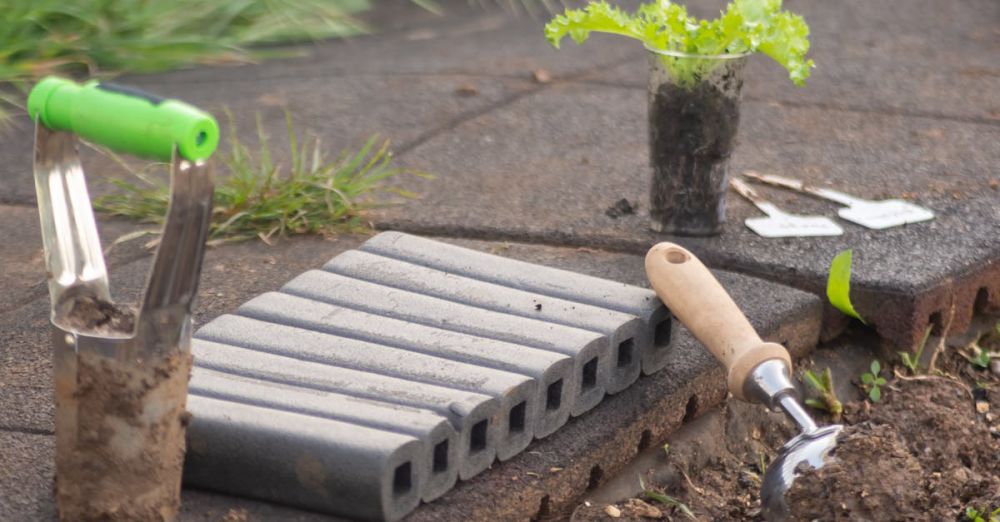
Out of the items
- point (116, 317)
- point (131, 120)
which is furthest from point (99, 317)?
point (131, 120)

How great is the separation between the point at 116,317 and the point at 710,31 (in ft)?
4.03

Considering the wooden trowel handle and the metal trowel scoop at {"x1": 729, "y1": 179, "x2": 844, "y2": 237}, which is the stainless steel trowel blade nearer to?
the metal trowel scoop at {"x1": 729, "y1": 179, "x2": 844, "y2": 237}

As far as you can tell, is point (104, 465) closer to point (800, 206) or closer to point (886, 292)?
point (886, 292)

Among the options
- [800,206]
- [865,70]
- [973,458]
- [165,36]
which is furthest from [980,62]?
[165,36]

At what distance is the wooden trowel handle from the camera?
76.0 inches

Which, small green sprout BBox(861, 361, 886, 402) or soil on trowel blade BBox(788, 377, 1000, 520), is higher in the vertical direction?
soil on trowel blade BBox(788, 377, 1000, 520)

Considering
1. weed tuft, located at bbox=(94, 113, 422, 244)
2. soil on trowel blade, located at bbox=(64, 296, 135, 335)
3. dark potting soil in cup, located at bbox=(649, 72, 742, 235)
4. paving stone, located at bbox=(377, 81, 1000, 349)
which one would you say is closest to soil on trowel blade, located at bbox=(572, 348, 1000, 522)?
paving stone, located at bbox=(377, 81, 1000, 349)

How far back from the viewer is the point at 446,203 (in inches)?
115

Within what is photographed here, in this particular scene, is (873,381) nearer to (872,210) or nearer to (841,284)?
(841,284)

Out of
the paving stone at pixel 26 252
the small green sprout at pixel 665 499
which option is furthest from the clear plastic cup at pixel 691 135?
the paving stone at pixel 26 252

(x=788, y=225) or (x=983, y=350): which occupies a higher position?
(x=788, y=225)

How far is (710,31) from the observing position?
243 centimetres

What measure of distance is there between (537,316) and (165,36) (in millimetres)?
2602

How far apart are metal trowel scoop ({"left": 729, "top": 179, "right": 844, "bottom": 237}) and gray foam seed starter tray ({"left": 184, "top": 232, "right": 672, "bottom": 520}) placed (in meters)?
0.61
